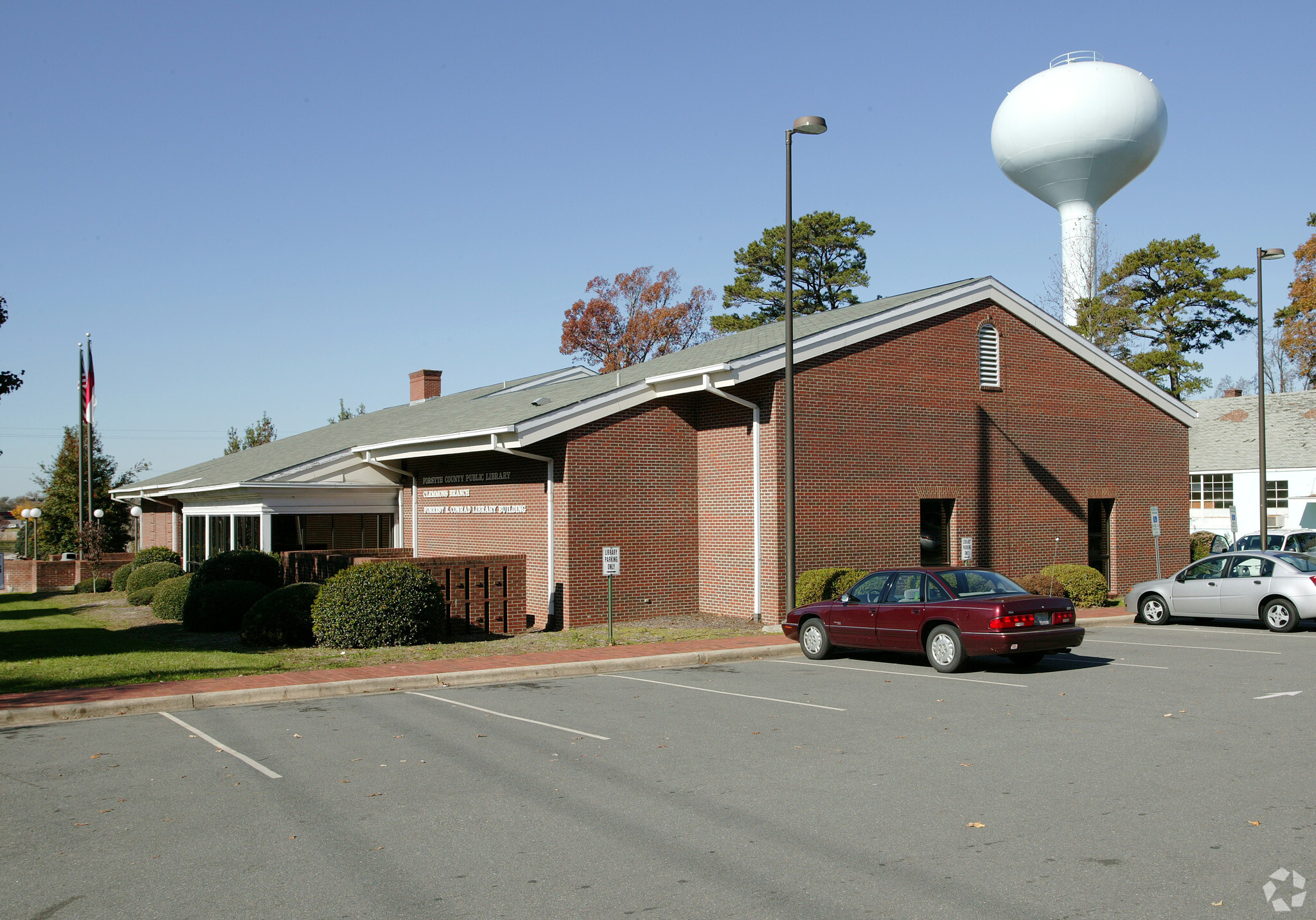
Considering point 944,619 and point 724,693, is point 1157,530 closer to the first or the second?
point 944,619

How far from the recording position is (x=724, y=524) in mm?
21156

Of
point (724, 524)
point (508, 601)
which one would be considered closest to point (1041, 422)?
point (724, 524)

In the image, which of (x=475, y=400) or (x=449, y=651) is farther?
(x=475, y=400)

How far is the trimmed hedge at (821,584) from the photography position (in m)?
19.5

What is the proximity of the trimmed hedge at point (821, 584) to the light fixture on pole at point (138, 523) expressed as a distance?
91.0 feet

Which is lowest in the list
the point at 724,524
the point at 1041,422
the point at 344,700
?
the point at 344,700

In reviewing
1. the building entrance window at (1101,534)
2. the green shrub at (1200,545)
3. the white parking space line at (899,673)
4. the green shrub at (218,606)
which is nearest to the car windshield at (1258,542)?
the green shrub at (1200,545)

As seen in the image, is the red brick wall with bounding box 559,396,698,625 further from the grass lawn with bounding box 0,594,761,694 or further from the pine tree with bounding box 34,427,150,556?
the pine tree with bounding box 34,427,150,556

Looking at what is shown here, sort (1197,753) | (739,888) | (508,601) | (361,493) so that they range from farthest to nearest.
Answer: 1. (361,493)
2. (508,601)
3. (1197,753)
4. (739,888)

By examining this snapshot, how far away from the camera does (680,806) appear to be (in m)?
7.63

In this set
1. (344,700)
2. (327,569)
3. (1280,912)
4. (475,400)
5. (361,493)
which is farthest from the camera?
(475,400)

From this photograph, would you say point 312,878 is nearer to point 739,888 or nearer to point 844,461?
point 739,888

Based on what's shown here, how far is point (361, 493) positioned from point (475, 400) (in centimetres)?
611

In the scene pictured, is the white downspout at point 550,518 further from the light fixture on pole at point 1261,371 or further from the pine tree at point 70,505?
the pine tree at point 70,505
